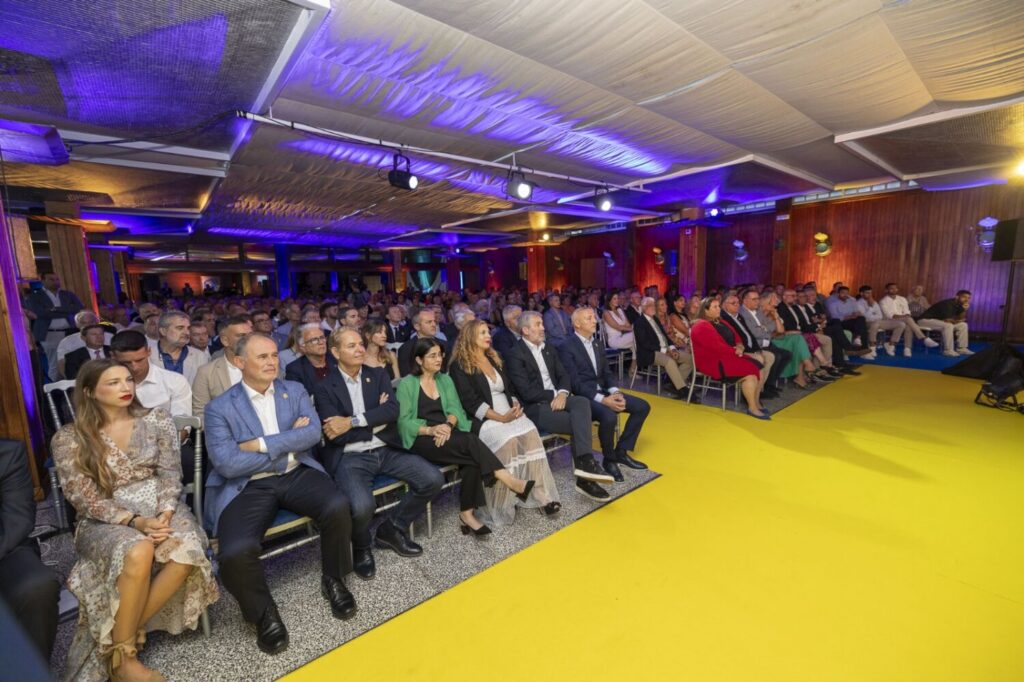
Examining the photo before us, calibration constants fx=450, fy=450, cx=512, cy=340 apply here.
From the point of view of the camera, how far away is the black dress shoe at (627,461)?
3.84 meters

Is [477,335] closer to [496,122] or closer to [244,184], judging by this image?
[496,122]

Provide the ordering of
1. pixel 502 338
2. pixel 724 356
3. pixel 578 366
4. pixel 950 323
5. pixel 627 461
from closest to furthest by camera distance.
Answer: pixel 627 461
pixel 578 366
pixel 724 356
pixel 502 338
pixel 950 323

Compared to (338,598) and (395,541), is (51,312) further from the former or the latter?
(338,598)

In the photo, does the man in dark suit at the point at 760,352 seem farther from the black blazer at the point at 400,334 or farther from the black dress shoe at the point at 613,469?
the black blazer at the point at 400,334

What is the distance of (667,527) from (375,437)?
6.56 ft

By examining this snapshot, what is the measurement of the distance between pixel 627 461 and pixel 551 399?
891 millimetres

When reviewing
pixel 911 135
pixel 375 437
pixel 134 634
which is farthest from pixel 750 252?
pixel 134 634

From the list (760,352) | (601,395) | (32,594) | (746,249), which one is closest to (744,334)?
(760,352)

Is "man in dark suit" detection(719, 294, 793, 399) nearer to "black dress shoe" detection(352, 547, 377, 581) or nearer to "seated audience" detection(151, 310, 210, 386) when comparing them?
"black dress shoe" detection(352, 547, 377, 581)

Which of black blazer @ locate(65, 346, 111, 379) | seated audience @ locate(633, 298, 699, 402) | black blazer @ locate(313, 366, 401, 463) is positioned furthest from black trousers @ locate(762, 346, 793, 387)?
black blazer @ locate(65, 346, 111, 379)

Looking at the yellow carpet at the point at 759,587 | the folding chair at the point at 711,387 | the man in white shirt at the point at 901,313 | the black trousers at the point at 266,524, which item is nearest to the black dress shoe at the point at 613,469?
the yellow carpet at the point at 759,587

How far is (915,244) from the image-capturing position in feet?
32.6

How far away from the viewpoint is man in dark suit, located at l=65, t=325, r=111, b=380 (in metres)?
3.79

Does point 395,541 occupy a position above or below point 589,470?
below
